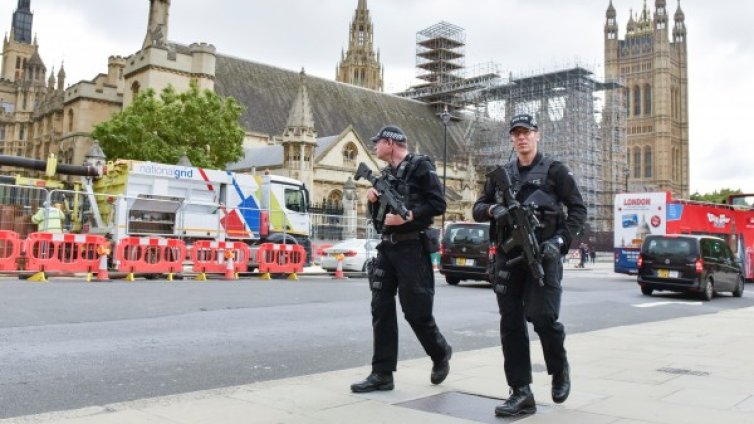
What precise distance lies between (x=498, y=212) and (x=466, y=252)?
46.0 feet

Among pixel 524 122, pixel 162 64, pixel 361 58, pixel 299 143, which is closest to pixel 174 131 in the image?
pixel 299 143

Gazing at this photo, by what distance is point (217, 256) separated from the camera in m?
18.4

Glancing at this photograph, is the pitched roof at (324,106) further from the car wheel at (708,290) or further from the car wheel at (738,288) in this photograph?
the car wheel at (708,290)

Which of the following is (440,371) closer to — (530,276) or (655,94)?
(530,276)

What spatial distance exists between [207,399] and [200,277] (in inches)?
516

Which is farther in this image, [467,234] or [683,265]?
[467,234]

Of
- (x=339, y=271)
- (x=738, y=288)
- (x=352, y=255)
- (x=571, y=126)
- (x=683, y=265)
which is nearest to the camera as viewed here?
(x=683, y=265)

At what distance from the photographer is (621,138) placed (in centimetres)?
7425

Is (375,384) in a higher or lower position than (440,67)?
lower


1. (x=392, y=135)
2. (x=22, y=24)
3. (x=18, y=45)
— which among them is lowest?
(x=392, y=135)

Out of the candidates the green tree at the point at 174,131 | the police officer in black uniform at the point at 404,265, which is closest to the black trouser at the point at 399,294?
the police officer in black uniform at the point at 404,265

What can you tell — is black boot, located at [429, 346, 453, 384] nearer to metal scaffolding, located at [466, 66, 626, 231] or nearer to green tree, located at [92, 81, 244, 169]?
green tree, located at [92, 81, 244, 169]

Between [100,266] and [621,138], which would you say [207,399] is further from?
[621,138]

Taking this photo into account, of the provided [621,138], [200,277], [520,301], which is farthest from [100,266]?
[621,138]
